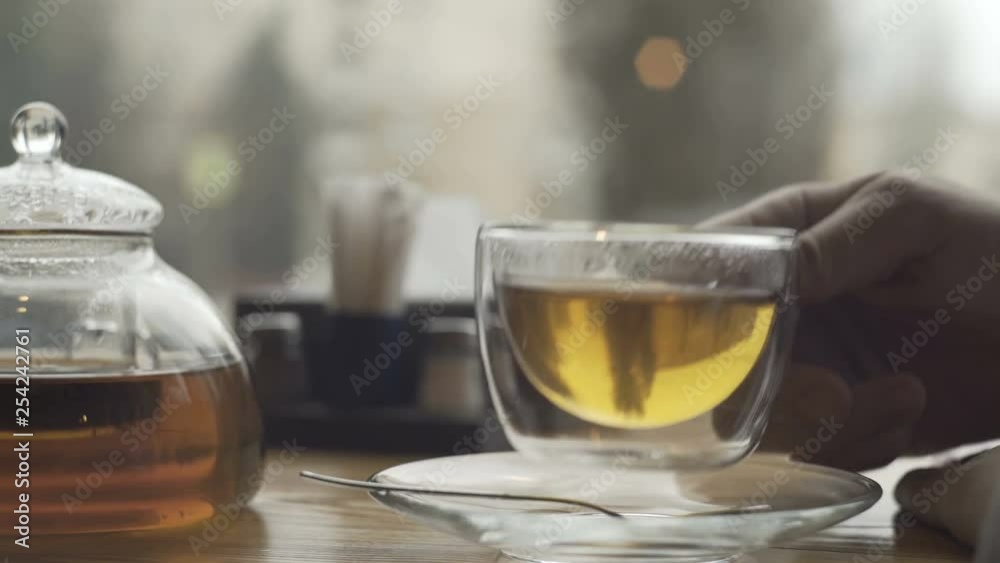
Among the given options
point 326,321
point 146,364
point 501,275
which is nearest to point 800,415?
point 501,275

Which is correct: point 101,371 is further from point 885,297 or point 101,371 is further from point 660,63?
point 660,63

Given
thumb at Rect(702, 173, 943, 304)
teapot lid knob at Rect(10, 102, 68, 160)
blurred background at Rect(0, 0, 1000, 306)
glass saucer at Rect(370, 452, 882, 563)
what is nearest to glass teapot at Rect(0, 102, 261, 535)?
teapot lid knob at Rect(10, 102, 68, 160)

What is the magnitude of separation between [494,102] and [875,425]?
32.5 inches

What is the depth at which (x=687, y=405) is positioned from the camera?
577 millimetres

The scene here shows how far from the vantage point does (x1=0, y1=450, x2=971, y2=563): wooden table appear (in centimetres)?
51

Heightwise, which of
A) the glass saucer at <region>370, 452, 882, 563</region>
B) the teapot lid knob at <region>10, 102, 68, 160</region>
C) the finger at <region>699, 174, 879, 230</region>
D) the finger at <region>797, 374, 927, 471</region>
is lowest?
the finger at <region>797, 374, 927, 471</region>

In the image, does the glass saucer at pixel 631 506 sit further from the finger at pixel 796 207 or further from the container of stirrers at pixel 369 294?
the container of stirrers at pixel 369 294

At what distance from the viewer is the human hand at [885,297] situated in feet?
2.40

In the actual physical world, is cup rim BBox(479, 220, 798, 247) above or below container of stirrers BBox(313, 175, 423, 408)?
above

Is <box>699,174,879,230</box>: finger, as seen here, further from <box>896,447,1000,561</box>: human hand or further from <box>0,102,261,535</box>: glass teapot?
<box>0,102,261,535</box>: glass teapot

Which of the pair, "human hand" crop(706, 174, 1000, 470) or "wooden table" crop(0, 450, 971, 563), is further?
"human hand" crop(706, 174, 1000, 470)

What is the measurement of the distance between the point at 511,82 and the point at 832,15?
1.42ft

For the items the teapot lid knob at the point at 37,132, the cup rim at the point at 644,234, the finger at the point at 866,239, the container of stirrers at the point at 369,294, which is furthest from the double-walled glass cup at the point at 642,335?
the container of stirrers at the point at 369,294

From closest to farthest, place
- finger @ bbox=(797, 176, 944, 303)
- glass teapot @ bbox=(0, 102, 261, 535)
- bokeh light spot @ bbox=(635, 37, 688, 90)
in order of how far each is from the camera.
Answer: glass teapot @ bbox=(0, 102, 261, 535) < finger @ bbox=(797, 176, 944, 303) < bokeh light spot @ bbox=(635, 37, 688, 90)
